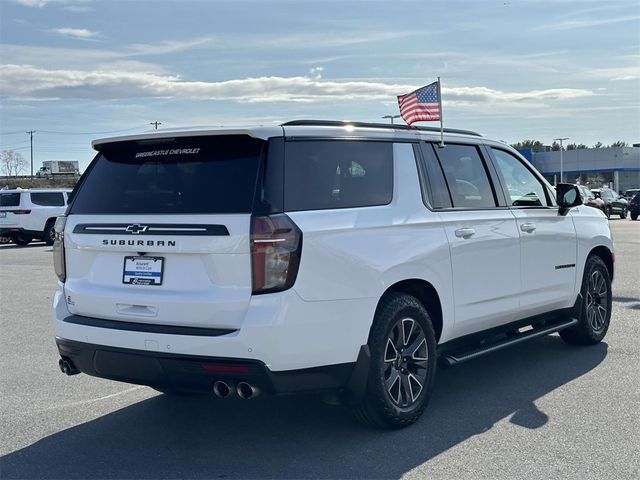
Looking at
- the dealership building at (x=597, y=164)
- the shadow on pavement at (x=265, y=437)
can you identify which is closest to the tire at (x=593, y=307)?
the shadow on pavement at (x=265, y=437)

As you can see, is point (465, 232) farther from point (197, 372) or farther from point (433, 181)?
point (197, 372)

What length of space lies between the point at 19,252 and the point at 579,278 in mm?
19400

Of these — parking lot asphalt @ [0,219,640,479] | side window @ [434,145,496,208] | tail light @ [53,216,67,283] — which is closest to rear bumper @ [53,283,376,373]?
tail light @ [53,216,67,283]

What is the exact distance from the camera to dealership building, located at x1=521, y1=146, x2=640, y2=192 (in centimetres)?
7281

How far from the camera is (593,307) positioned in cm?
752

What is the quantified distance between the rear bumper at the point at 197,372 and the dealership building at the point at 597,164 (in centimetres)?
6930

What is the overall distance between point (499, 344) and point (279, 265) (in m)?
2.52

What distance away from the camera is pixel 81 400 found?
5.93 m

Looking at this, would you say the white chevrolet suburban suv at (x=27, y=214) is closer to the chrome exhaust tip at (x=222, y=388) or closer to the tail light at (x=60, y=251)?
the tail light at (x=60, y=251)

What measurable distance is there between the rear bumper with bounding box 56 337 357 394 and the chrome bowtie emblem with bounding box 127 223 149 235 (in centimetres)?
71

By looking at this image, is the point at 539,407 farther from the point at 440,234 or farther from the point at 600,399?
the point at 440,234

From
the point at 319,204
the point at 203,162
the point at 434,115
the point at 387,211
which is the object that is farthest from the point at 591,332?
the point at 203,162

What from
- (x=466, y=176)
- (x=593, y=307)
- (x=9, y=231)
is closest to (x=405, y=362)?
(x=466, y=176)

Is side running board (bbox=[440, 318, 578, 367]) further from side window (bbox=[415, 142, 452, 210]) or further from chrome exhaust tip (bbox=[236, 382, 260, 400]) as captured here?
chrome exhaust tip (bbox=[236, 382, 260, 400])
